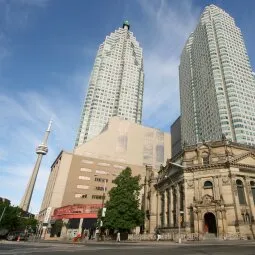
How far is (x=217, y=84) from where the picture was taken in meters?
122

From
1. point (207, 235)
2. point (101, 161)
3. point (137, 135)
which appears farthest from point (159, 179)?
point (137, 135)

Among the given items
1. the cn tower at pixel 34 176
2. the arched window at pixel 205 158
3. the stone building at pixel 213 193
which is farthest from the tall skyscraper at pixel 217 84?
the cn tower at pixel 34 176

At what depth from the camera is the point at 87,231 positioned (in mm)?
75812

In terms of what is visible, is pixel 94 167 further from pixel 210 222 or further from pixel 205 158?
pixel 210 222

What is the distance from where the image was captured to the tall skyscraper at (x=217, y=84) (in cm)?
10875

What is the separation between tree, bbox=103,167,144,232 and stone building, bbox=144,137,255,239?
828 centimetres

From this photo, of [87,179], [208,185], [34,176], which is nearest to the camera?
[208,185]

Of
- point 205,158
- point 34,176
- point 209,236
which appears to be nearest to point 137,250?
point 209,236

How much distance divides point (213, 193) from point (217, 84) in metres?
87.7

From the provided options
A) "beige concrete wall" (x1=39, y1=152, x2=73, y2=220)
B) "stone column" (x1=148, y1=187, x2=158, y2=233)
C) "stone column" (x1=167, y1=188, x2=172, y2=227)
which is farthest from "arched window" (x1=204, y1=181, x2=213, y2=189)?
"beige concrete wall" (x1=39, y1=152, x2=73, y2=220)

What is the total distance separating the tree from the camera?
43.9 meters

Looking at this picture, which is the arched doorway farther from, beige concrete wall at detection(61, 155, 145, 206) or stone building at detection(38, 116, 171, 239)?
beige concrete wall at detection(61, 155, 145, 206)

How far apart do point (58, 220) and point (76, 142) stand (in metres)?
81.8

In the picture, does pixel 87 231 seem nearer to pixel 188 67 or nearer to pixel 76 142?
pixel 76 142
